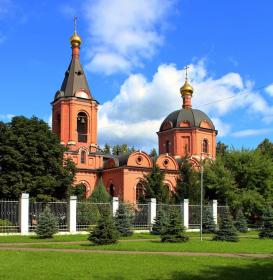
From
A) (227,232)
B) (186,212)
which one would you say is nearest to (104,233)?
(227,232)

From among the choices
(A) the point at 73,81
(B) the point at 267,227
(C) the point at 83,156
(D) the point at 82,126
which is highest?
(A) the point at 73,81

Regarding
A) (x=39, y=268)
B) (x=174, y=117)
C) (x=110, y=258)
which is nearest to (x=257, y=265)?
(x=110, y=258)

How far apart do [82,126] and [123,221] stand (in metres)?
21.4

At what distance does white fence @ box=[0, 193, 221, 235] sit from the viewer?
25.3 metres

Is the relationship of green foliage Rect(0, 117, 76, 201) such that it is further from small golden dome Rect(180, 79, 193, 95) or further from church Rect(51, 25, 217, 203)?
small golden dome Rect(180, 79, 193, 95)

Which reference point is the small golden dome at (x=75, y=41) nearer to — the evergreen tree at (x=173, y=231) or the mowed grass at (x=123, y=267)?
the evergreen tree at (x=173, y=231)

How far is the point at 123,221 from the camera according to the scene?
2658 cm

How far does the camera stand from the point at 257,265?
13.4 metres

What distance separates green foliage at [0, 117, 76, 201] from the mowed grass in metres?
15.6

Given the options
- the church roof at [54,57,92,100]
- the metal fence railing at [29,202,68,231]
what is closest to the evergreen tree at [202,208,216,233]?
the metal fence railing at [29,202,68,231]

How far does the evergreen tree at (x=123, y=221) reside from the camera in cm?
2622

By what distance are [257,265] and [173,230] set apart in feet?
27.9

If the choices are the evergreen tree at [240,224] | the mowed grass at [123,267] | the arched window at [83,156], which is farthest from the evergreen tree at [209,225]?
the arched window at [83,156]

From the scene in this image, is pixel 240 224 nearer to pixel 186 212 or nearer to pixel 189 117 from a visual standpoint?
pixel 186 212
